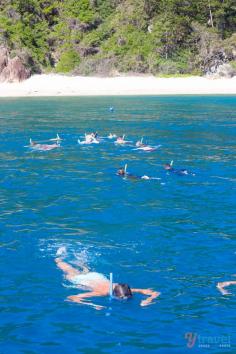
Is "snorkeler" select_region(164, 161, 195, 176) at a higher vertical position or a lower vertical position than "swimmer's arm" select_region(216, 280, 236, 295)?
higher

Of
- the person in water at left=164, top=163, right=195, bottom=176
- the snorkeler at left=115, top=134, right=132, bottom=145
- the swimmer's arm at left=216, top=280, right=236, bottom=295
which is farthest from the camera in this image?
the snorkeler at left=115, top=134, right=132, bottom=145

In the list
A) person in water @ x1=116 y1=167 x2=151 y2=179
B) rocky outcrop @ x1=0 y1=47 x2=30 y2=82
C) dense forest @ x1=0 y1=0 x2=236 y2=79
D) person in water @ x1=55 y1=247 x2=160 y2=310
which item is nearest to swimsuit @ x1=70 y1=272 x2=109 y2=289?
person in water @ x1=55 y1=247 x2=160 y2=310

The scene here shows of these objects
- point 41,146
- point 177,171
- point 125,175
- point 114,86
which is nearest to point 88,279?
point 125,175

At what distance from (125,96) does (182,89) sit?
9.48m

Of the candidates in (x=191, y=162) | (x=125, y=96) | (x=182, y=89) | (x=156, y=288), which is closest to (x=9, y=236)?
(x=156, y=288)

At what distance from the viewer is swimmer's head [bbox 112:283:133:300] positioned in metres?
10.5

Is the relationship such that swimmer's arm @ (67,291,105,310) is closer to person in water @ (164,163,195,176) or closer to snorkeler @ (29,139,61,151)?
person in water @ (164,163,195,176)

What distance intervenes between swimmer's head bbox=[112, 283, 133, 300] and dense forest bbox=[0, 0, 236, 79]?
7100 cm

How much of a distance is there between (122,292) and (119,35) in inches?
3175

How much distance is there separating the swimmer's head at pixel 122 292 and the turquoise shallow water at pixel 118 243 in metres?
0.15

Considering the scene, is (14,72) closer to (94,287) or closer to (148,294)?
(94,287)

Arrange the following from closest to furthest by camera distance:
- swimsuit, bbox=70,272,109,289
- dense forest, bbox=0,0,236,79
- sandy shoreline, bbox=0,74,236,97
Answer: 1. swimsuit, bbox=70,272,109,289
2. sandy shoreline, bbox=0,74,236,97
3. dense forest, bbox=0,0,236,79

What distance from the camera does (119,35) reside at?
285 feet

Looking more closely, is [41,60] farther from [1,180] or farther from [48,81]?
[1,180]
